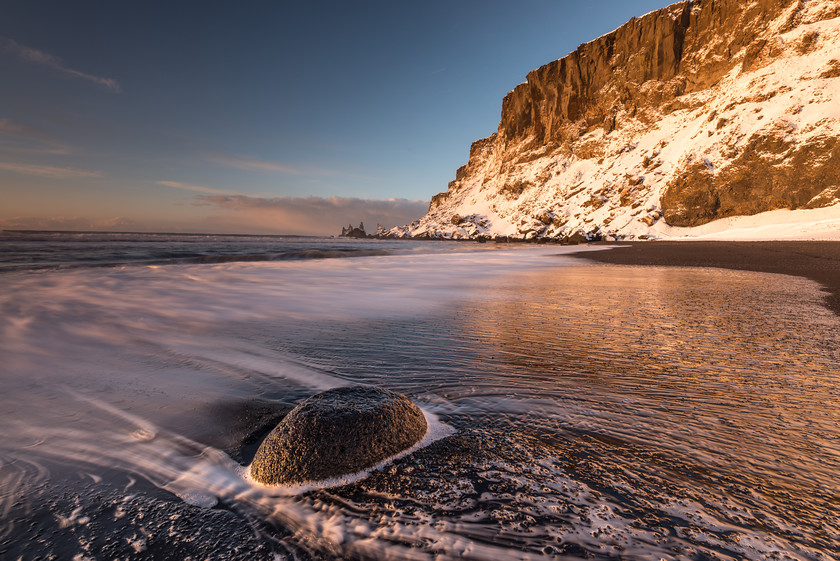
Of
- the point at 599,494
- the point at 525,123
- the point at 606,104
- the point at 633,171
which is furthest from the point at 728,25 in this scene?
the point at 599,494

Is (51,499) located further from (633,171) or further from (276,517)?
(633,171)

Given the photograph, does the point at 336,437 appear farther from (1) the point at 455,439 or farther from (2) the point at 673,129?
(2) the point at 673,129

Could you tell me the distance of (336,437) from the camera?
7.35 feet

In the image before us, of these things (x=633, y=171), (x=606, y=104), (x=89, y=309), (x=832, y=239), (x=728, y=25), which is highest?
(x=728, y=25)

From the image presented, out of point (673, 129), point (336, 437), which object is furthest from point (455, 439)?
point (673, 129)

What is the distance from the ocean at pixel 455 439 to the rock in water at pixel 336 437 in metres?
0.11

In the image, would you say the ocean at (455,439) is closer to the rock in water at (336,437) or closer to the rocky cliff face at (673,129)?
the rock in water at (336,437)

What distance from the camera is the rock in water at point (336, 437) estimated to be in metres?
2.12

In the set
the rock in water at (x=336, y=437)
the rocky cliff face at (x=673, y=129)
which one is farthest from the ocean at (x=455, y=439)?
the rocky cliff face at (x=673, y=129)

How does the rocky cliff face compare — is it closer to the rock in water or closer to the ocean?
the ocean

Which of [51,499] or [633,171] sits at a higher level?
[633,171]

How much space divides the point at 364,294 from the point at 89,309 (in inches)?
211

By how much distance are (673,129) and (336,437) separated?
3071 inches

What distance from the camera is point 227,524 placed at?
1.75 metres
